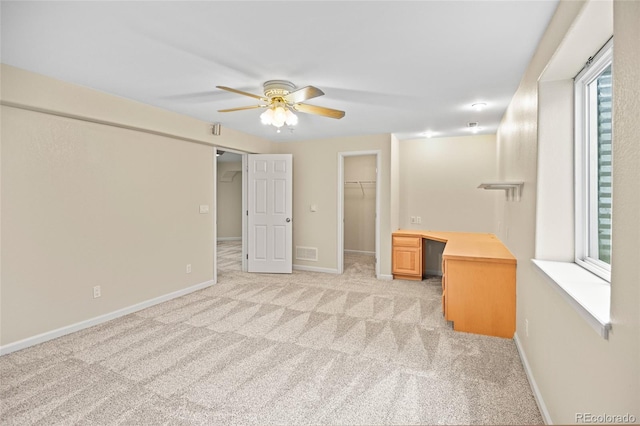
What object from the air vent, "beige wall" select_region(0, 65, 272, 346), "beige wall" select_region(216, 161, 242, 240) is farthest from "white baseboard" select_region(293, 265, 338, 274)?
"beige wall" select_region(216, 161, 242, 240)

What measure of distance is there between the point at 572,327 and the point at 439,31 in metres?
1.83

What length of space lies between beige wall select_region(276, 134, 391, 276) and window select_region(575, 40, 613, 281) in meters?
3.07

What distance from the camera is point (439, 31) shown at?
1.92m

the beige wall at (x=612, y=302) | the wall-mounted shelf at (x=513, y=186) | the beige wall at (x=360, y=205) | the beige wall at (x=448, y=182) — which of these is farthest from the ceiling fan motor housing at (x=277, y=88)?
the beige wall at (x=360, y=205)

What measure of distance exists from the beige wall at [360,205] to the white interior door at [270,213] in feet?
7.62

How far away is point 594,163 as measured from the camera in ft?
5.89

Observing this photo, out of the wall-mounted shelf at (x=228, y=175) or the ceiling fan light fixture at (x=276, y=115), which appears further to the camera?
the wall-mounted shelf at (x=228, y=175)

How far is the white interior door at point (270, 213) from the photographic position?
207 inches

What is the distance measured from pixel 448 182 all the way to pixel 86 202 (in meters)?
5.08

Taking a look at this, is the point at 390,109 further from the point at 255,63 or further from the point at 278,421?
the point at 278,421

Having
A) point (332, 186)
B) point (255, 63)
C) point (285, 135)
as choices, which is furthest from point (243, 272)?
point (255, 63)

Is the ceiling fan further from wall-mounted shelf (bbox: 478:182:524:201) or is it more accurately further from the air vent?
the air vent

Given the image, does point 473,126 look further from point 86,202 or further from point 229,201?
point 229,201

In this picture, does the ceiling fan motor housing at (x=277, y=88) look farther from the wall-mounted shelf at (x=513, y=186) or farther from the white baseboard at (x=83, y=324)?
the white baseboard at (x=83, y=324)
